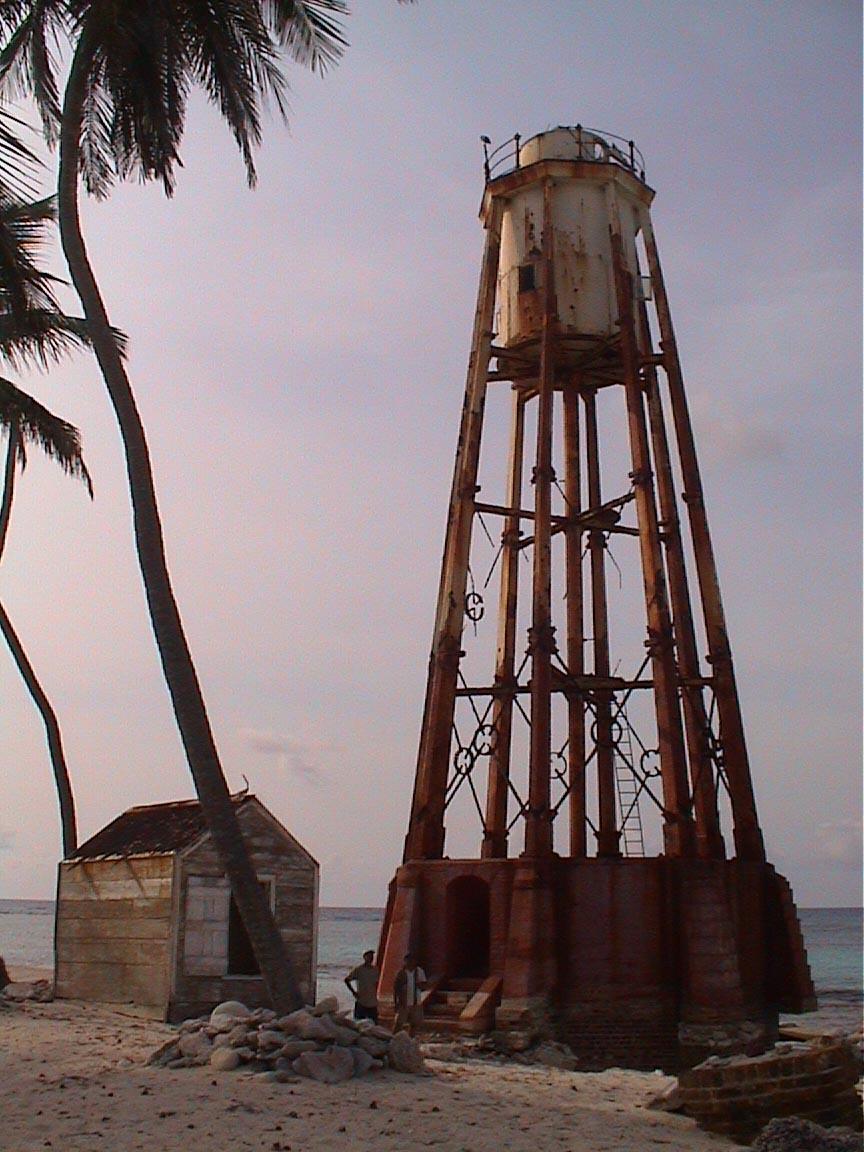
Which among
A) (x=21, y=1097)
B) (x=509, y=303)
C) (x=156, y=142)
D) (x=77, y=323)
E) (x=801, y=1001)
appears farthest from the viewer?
(x=77, y=323)

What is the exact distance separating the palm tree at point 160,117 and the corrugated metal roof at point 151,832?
6.06m

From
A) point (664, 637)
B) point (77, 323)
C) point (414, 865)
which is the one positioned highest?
point (77, 323)

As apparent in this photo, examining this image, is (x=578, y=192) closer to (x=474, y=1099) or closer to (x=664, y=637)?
(x=664, y=637)

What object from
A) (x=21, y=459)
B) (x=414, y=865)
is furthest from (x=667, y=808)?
(x=21, y=459)

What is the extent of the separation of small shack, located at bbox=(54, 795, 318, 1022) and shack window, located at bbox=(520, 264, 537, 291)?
1027cm

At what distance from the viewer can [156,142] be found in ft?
60.5

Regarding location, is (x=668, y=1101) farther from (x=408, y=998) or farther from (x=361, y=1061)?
(x=408, y=998)

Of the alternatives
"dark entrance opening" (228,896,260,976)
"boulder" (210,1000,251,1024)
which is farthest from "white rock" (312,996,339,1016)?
"dark entrance opening" (228,896,260,976)

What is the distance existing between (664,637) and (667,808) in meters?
2.69

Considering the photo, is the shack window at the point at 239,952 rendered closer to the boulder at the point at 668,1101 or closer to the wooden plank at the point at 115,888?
the wooden plank at the point at 115,888

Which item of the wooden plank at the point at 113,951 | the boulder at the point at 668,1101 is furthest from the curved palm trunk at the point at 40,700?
the boulder at the point at 668,1101

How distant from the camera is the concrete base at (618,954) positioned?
1878 cm

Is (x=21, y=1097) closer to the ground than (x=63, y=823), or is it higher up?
closer to the ground

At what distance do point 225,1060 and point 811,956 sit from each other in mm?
80485
